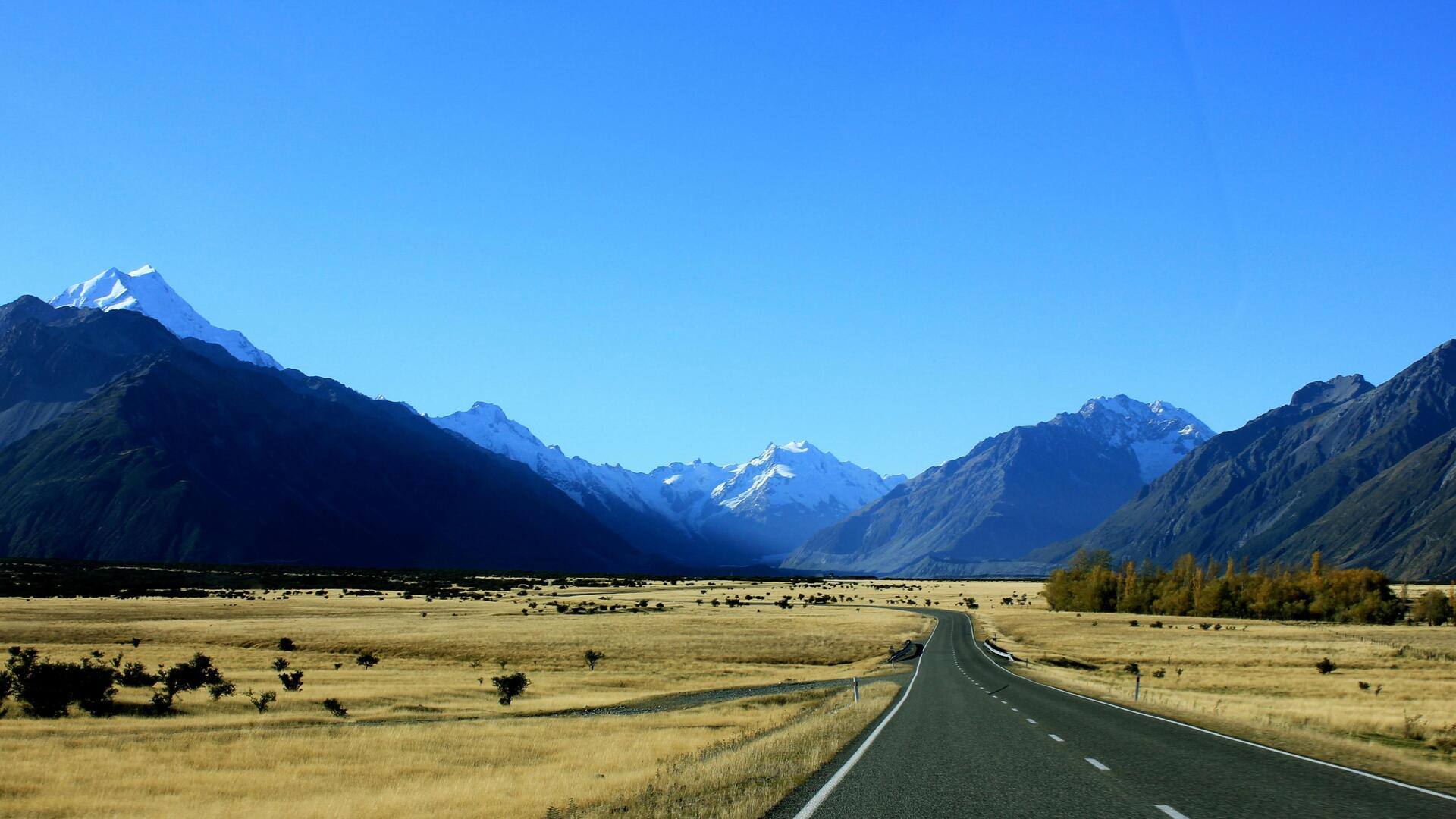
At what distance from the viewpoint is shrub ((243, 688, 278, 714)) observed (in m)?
36.2

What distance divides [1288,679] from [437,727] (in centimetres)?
4385

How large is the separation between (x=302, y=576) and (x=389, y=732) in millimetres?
180595

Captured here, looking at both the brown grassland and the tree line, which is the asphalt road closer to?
the brown grassland

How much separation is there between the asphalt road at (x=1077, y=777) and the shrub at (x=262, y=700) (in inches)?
901

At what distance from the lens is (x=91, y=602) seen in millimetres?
98000

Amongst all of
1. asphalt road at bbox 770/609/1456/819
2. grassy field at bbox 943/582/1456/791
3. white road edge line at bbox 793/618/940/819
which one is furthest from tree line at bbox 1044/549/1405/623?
asphalt road at bbox 770/609/1456/819

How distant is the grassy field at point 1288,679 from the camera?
78.9 feet

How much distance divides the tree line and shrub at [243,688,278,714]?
138 metres

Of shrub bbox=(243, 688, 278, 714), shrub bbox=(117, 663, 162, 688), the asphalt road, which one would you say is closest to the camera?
the asphalt road

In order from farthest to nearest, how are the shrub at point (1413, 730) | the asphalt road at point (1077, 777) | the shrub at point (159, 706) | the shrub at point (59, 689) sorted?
the shrub at point (159, 706) < the shrub at point (59, 689) < the shrub at point (1413, 730) < the asphalt road at point (1077, 777)

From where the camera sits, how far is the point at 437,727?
32.6 meters

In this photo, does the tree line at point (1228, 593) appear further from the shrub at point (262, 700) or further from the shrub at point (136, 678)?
the shrub at point (136, 678)

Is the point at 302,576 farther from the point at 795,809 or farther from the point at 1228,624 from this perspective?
the point at 795,809

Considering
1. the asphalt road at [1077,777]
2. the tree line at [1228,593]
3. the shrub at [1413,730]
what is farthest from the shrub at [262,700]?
the tree line at [1228,593]
